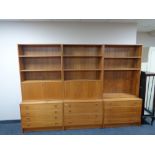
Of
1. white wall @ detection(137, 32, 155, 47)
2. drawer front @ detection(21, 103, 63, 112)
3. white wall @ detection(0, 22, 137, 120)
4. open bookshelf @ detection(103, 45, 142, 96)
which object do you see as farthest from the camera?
white wall @ detection(137, 32, 155, 47)

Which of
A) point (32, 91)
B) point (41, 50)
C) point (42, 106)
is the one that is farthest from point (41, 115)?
point (41, 50)

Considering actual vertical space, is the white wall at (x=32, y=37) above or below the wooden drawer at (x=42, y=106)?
above

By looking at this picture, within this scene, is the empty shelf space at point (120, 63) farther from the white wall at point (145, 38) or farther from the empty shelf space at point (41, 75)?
the white wall at point (145, 38)

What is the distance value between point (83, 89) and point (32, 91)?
105cm

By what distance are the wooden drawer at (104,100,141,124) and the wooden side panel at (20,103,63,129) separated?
98 cm

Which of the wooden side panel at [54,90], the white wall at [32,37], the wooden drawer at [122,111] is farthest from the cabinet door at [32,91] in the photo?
the wooden drawer at [122,111]

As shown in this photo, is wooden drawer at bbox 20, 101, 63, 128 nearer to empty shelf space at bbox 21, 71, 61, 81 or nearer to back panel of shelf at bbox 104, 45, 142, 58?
empty shelf space at bbox 21, 71, 61, 81

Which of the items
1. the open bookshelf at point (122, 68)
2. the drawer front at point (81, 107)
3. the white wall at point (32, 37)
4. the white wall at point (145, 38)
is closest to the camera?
the drawer front at point (81, 107)

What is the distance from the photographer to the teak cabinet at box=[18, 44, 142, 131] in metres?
3.03

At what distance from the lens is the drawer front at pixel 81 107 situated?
3057mm

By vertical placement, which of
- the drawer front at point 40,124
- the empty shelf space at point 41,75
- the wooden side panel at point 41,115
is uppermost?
the empty shelf space at point 41,75

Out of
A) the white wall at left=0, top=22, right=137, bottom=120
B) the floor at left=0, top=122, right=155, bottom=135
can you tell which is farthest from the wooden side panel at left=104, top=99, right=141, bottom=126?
A: the white wall at left=0, top=22, right=137, bottom=120

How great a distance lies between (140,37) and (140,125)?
8.68 feet

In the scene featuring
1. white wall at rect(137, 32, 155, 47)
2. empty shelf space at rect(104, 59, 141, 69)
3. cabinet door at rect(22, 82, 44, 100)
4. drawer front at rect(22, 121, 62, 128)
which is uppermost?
white wall at rect(137, 32, 155, 47)
